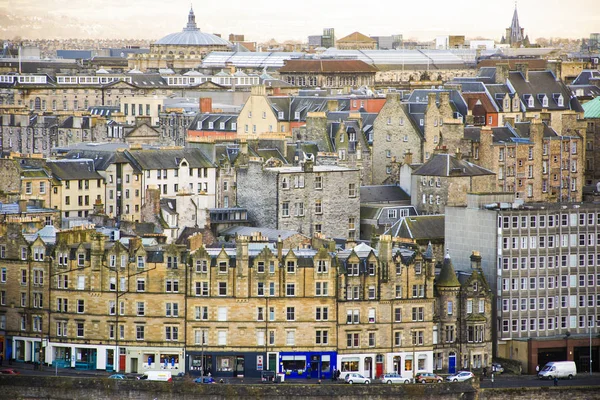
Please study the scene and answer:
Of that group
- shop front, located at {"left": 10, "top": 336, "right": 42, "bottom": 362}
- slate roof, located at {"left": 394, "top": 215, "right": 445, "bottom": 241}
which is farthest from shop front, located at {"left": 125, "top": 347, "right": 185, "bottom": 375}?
slate roof, located at {"left": 394, "top": 215, "right": 445, "bottom": 241}

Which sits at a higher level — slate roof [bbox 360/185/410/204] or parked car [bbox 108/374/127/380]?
slate roof [bbox 360/185/410/204]

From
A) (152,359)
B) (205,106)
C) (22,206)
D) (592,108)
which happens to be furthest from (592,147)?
(152,359)

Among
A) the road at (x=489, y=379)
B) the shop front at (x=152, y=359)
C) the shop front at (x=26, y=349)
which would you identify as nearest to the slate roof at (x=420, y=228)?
the road at (x=489, y=379)

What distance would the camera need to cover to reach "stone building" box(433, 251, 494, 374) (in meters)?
123

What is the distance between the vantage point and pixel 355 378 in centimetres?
11712

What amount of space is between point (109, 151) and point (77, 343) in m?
40.1

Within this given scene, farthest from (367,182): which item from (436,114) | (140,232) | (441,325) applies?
(441,325)

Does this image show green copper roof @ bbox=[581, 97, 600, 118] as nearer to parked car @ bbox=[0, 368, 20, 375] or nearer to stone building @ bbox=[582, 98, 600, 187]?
stone building @ bbox=[582, 98, 600, 187]

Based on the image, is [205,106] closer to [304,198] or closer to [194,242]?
[304,198]

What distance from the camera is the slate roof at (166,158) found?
15625cm

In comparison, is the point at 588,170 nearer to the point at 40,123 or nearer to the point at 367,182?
the point at 367,182

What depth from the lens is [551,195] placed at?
167875 mm

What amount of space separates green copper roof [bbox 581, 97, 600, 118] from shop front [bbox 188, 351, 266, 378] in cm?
8202

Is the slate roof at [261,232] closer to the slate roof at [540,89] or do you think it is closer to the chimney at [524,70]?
the slate roof at [540,89]
